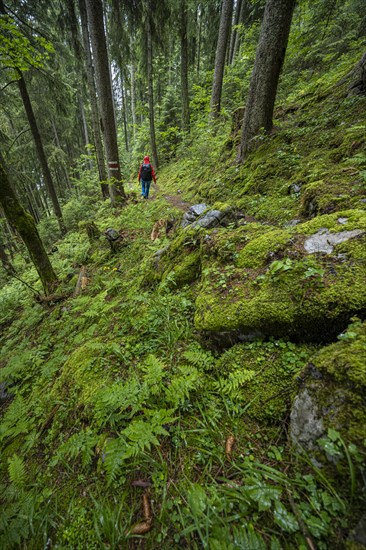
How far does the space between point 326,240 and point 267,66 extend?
508 centimetres

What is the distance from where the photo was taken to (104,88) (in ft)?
23.7

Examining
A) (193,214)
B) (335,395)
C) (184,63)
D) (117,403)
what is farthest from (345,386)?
(184,63)

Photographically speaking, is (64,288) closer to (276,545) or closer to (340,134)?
(276,545)

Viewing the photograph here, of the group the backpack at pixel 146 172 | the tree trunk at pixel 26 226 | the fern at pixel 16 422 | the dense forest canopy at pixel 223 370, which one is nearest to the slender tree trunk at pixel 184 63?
the backpack at pixel 146 172

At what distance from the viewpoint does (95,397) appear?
2492 millimetres

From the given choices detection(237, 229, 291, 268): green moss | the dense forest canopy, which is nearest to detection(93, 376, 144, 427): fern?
the dense forest canopy

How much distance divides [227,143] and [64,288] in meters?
6.86

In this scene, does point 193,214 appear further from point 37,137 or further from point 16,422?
point 37,137

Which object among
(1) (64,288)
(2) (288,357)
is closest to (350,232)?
(2) (288,357)

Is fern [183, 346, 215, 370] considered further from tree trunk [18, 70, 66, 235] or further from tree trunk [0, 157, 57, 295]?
tree trunk [18, 70, 66, 235]

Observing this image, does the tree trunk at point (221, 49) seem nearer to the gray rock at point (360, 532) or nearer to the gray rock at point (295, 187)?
the gray rock at point (295, 187)

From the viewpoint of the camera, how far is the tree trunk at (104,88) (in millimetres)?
6547

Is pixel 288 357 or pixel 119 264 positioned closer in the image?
pixel 288 357

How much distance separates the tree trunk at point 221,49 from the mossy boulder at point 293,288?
11.5 metres
